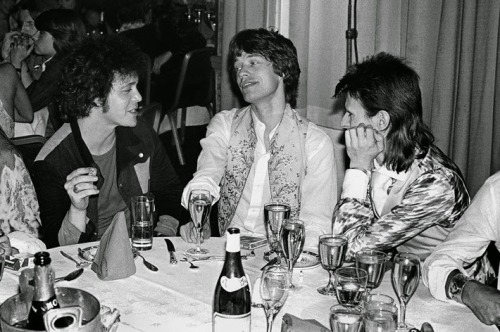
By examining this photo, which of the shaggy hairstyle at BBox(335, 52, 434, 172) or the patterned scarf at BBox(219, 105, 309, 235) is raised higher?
the shaggy hairstyle at BBox(335, 52, 434, 172)

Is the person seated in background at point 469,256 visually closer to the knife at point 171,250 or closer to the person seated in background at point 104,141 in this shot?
the knife at point 171,250

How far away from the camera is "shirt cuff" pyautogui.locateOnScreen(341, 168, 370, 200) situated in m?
2.29

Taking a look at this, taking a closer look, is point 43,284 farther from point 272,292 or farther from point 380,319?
point 380,319

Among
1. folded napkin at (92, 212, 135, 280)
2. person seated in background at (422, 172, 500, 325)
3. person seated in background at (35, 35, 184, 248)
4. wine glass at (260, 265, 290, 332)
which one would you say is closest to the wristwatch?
person seated in background at (422, 172, 500, 325)

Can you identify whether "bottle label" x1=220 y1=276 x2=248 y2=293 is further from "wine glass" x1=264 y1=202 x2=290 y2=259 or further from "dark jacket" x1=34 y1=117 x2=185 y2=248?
"dark jacket" x1=34 y1=117 x2=185 y2=248

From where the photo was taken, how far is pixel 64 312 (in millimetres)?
1146

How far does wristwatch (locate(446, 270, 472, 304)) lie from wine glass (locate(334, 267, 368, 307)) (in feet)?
1.04

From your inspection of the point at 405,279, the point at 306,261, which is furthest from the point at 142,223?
the point at 405,279

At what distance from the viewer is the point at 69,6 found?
4.71 metres

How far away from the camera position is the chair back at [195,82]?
5164 millimetres

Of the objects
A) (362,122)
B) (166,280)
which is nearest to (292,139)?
(362,122)

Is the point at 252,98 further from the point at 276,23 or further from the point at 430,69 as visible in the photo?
the point at 276,23

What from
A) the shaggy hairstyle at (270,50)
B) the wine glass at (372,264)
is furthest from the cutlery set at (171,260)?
the shaggy hairstyle at (270,50)

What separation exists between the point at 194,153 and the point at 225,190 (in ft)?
8.57
